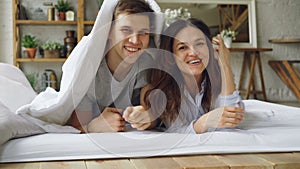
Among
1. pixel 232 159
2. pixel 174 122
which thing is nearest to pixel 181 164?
pixel 232 159

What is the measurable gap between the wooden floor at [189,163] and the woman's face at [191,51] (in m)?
0.29

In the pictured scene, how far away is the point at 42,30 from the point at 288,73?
3209 mm

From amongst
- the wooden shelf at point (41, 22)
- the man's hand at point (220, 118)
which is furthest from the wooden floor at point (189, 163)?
the wooden shelf at point (41, 22)

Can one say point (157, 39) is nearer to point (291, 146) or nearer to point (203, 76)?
point (203, 76)

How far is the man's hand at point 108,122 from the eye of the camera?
44.6 inches

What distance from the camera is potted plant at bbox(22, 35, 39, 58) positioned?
4.39 meters

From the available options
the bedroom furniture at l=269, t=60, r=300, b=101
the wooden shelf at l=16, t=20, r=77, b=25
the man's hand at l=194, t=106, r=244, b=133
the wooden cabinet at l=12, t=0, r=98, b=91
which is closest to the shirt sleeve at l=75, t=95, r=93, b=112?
the man's hand at l=194, t=106, r=244, b=133

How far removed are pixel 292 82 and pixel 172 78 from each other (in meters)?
4.18

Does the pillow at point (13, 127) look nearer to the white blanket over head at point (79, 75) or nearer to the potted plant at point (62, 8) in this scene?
the white blanket over head at point (79, 75)

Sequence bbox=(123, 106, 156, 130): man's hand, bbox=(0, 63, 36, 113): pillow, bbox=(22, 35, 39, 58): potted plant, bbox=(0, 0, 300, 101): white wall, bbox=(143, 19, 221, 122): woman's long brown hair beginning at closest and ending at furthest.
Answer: bbox=(123, 106, 156, 130): man's hand
bbox=(143, 19, 221, 122): woman's long brown hair
bbox=(0, 63, 36, 113): pillow
bbox=(22, 35, 39, 58): potted plant
bbox=(0, 0, 300, 101): white wall

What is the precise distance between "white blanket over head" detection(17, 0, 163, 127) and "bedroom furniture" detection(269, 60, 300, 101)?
13.3 ft

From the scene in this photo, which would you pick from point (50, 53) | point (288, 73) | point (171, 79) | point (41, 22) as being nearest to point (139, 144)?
point (171, 79)

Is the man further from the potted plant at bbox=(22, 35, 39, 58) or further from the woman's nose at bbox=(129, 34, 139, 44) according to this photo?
the potted plant at bbox=(22, 35, 39, 58)

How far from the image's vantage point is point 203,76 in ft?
4.07
